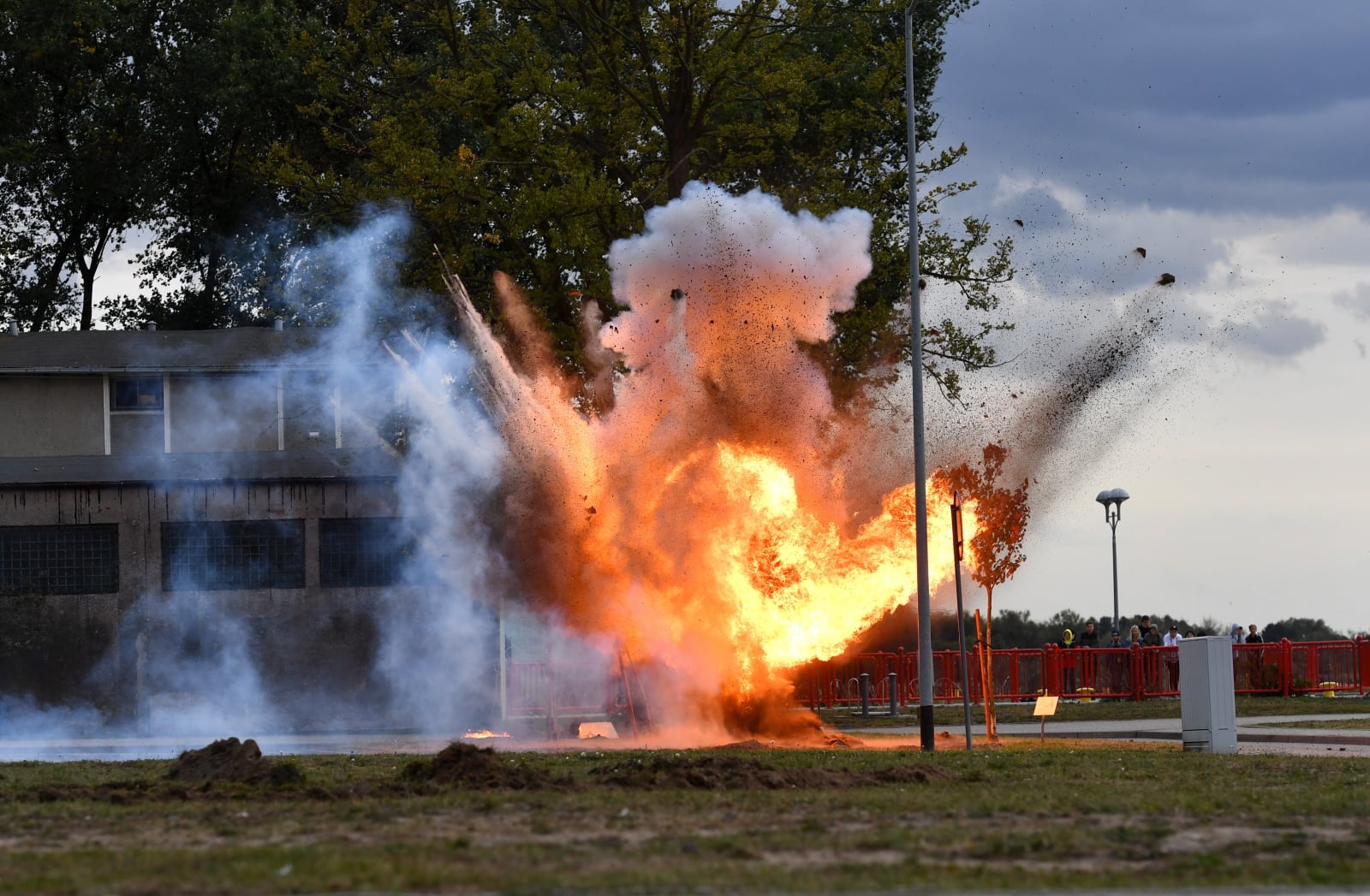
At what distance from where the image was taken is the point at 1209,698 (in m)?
21.2

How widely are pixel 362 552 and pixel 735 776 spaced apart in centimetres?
1768

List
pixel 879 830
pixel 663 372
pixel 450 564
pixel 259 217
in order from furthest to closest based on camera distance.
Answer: pixel 259 217 < pixel 450 564 < pixel 663 372 < pixel 879 830

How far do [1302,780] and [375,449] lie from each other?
21.4 m

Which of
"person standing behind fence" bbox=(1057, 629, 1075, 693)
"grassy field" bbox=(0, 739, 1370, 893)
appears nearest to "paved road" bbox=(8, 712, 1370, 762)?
"grassy field" bbox=(0, 739, 1370, 893)

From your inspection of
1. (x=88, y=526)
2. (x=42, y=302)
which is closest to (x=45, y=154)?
(x=42, y=302)

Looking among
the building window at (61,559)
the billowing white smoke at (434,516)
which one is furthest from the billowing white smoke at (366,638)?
the building window at (61,559)

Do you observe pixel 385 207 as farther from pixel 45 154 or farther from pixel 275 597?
pixel 45 154

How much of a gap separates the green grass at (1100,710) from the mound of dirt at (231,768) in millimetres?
13306

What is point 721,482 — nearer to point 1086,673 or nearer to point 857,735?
point 857,735

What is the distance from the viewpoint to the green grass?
2969 centimetres

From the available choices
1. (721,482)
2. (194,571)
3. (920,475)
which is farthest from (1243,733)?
(194,571)

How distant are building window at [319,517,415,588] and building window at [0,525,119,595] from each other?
3842mm

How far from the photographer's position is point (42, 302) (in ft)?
165

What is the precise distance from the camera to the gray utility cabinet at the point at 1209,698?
831 inches
